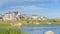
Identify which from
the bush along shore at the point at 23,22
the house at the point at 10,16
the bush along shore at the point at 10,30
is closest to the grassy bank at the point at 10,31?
the bush along shore at the point at 10,30

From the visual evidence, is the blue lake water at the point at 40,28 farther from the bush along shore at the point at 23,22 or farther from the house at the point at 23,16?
the house at the point at 23,16

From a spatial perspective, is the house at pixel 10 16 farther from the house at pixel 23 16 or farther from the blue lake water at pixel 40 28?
the blue lake water at pixel 40 28

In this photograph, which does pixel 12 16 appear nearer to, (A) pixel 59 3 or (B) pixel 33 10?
(B) pixel 33 10

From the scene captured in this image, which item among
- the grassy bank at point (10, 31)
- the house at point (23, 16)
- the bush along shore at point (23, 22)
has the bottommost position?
the grassy bank at point (10, 31)

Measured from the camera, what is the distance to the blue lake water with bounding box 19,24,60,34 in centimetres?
384

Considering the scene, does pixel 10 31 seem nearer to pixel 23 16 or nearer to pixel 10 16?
pixel 10 16

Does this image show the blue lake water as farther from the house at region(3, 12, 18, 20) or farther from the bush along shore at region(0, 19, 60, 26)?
the house at region(3, 12, 18, 20)

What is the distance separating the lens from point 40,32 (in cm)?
388

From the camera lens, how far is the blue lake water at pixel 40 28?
3.84 meters

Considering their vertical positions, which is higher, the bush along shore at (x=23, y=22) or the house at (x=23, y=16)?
the house at (x=23, y=16)

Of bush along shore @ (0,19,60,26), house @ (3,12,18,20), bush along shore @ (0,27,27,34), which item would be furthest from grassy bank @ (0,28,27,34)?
house @ (3,12,18,20)

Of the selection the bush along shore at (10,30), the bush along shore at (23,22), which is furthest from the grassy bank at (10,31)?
the bush along shore at (23,22)

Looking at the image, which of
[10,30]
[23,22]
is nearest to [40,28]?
[23,22]

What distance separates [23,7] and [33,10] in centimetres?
26
